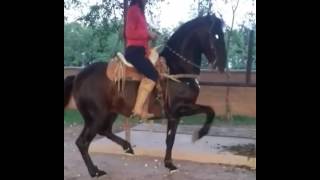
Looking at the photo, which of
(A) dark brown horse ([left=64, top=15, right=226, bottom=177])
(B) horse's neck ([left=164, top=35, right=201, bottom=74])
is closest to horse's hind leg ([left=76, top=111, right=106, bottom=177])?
(A) dark brown horse ([left=64, top=15, right=226, bottom=177])

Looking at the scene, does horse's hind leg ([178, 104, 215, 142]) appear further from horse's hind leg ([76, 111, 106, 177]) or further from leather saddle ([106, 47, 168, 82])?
horse's hind leg ([76, 111, 106, 177])

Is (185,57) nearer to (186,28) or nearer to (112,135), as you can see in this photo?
(186,28)

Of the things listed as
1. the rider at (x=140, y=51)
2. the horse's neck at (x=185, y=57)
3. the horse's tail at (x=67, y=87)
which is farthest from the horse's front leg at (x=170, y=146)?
the horse's tail at (x=67, y=87)

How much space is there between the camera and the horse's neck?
1981 millimetres

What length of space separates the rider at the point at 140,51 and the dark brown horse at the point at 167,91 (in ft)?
0.13

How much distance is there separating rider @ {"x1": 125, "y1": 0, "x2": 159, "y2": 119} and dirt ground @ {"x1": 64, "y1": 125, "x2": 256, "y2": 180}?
0.21 meters

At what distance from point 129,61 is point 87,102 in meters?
0.26

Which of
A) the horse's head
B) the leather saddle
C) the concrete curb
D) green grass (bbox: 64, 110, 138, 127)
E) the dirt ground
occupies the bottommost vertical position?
the dirt ground

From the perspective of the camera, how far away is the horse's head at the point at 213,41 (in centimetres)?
189

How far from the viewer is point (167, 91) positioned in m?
2.04
